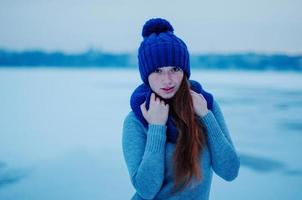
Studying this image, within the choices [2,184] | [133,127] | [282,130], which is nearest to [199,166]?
[133,127]

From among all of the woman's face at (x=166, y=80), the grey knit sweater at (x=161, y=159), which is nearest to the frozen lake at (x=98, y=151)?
the grey knit sweater at (x=161, y=159)

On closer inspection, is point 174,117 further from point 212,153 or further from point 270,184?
point 270,184

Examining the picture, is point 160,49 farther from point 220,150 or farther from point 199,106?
point 220,150

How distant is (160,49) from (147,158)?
31cm

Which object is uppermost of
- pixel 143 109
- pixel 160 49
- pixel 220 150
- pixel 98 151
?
pixel 160 49

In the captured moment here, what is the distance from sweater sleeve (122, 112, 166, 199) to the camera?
995 mm

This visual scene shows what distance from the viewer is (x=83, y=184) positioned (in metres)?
2.44

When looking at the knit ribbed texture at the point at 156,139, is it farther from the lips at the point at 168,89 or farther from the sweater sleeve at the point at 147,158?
the lips at the point at 168,89

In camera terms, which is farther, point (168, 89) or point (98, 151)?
point (98, 151)

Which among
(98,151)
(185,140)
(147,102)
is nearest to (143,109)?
(147,102)

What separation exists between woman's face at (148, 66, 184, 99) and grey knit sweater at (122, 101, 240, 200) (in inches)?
4.1

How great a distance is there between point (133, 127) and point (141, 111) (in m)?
0.05

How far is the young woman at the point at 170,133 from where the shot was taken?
1.02m

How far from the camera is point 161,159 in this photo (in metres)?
1.01
